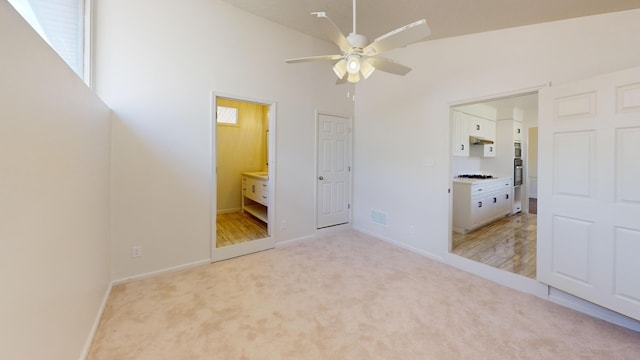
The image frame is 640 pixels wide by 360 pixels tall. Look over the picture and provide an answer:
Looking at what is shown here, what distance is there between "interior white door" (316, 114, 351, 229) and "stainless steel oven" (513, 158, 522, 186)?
13.0 ft

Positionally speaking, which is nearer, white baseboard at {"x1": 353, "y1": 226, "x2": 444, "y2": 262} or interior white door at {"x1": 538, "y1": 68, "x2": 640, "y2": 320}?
interior white door at {"x1": 538, "y1": 68, "x2": 640, "y2": 320}

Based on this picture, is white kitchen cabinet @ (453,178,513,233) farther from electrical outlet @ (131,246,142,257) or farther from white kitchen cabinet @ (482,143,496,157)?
electrical outlet @ (131,246,142,257)

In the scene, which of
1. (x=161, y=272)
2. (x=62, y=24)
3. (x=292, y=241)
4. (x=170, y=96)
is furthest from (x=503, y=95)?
(x=161, y=272)

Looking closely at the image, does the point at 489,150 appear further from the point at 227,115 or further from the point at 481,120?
the point at 227,115

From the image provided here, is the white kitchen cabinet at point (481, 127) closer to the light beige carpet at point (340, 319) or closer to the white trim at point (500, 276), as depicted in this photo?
the white trim at point (500, 276)

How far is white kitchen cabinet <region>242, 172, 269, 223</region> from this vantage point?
14.9 ft

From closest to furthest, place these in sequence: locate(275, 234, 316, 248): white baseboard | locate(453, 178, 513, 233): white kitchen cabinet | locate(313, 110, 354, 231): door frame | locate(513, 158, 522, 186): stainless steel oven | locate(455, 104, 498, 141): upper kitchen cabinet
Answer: locate(275, 234, 316, 248): white baseboard < locate(313, 110, 354, 231): door frame < locate(453, 178, 513, 233): white kitchen cabinet < locate(455, 104, 498, 141): upper kitchen cabinet < locate(513, 158, 522, 186): stainless steel oven

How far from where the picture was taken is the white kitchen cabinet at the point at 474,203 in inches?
173

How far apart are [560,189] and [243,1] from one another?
12.9 ft

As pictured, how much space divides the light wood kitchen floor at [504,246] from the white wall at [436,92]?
0.53 metres

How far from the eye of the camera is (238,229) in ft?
14.4

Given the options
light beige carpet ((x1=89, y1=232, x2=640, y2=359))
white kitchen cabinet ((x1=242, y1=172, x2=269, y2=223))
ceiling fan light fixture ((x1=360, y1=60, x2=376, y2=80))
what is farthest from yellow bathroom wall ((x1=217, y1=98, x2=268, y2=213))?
ceiling fan light fixture ((x1=360, y1=60, x2=376, y2=80))

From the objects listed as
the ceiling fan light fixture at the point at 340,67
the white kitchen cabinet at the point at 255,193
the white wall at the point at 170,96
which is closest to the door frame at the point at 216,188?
the white wall at the point at 170,96

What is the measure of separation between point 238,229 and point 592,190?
4.41 meters
